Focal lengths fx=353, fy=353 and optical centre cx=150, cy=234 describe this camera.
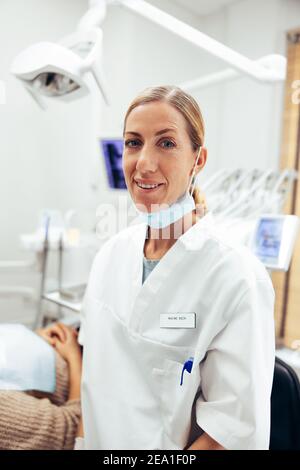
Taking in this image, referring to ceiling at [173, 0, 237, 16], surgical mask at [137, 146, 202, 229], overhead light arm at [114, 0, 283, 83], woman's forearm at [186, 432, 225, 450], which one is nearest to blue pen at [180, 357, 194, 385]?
woman's forearm at [186, 432, 225, 450]

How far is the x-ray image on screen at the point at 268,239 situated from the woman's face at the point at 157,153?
40cm

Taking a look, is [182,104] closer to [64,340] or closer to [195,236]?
[195,236]

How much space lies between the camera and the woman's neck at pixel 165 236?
65 cm

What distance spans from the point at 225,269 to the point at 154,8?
65 centimetres

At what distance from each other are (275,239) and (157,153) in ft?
1.58

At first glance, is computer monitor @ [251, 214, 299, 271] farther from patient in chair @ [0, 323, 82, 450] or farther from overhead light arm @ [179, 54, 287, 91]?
patient in chair @ [0, 323, 82, 450]

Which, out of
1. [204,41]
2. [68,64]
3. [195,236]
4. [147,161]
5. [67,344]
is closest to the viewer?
[147,161]

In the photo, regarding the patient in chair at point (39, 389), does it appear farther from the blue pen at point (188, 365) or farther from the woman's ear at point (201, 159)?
the woman's ear at point (201, 159)

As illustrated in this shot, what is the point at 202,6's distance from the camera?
1008 mm

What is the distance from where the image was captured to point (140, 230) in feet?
2.48

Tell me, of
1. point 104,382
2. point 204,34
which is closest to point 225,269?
point 104,382

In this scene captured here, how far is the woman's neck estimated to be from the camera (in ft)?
2.15
